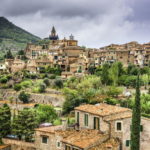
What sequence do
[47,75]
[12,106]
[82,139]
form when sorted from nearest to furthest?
[82,139], [12,106], [47,75]

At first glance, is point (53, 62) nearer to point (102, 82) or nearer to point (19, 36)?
point (102, 82)

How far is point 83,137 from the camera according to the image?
26.7 meters

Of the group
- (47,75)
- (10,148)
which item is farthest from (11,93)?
(10,148)

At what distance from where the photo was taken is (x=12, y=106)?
57906 millimetres

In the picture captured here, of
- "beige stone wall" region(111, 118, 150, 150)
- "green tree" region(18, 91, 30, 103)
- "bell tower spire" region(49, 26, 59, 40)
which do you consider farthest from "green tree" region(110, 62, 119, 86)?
"bell tower spire" region(49, 26, 59, 40)

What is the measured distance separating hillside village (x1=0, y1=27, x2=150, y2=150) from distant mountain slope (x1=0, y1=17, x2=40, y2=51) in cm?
4395

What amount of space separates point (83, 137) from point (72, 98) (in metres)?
22.8

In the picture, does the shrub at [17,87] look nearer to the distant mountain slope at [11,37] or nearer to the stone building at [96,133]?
the stone building at [96,133]

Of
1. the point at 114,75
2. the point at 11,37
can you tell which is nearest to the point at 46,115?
the point at 114,75

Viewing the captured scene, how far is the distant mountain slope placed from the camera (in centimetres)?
15671

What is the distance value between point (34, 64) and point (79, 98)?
38841 millimetres

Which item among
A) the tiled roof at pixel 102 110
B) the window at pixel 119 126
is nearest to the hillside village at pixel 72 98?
the tiled roof at pixel 102 110

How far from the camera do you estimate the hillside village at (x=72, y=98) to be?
28.3m

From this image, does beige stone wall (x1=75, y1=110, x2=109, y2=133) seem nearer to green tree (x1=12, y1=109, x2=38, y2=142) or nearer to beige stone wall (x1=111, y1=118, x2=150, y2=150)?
beige stone wall (x1=111, y1=118, x2=150, y2=150)
